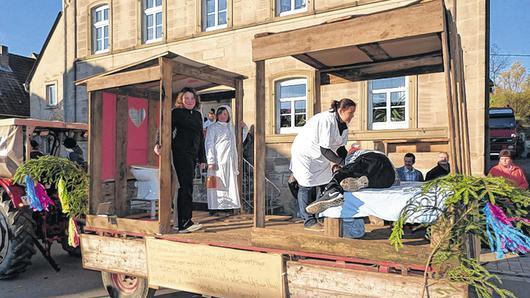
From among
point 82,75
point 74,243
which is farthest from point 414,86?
point 82,75

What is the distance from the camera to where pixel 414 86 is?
927 cm

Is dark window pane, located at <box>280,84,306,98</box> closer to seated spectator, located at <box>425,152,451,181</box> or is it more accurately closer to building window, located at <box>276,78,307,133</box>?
building window, located at <box>276,78,307,133</box>

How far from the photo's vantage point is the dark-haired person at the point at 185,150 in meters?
4.68

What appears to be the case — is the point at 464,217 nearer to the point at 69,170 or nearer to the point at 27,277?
the point at 69,170

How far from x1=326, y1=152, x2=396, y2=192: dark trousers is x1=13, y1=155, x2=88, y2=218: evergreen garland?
317cm

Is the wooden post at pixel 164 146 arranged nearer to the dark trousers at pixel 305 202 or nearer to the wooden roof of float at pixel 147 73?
the wooden roof of float at pixel 147 73

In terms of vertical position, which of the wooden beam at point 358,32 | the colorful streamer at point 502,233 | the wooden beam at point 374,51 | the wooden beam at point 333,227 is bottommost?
the wooden beam at point 333,227

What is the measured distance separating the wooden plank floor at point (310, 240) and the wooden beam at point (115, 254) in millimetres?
387

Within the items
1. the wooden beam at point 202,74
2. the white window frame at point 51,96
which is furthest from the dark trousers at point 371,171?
the white window frame at point 51,96

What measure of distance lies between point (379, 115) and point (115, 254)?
7.17 metres

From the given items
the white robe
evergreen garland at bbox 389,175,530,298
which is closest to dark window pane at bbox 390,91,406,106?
the white robe

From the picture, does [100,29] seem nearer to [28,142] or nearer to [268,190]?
[268,190]

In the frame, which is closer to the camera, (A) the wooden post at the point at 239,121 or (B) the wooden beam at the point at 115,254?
(B) the wooden beam at the point at 115,254

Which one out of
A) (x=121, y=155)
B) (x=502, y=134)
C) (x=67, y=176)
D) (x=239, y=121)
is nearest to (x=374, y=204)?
(x=239, y=121)
